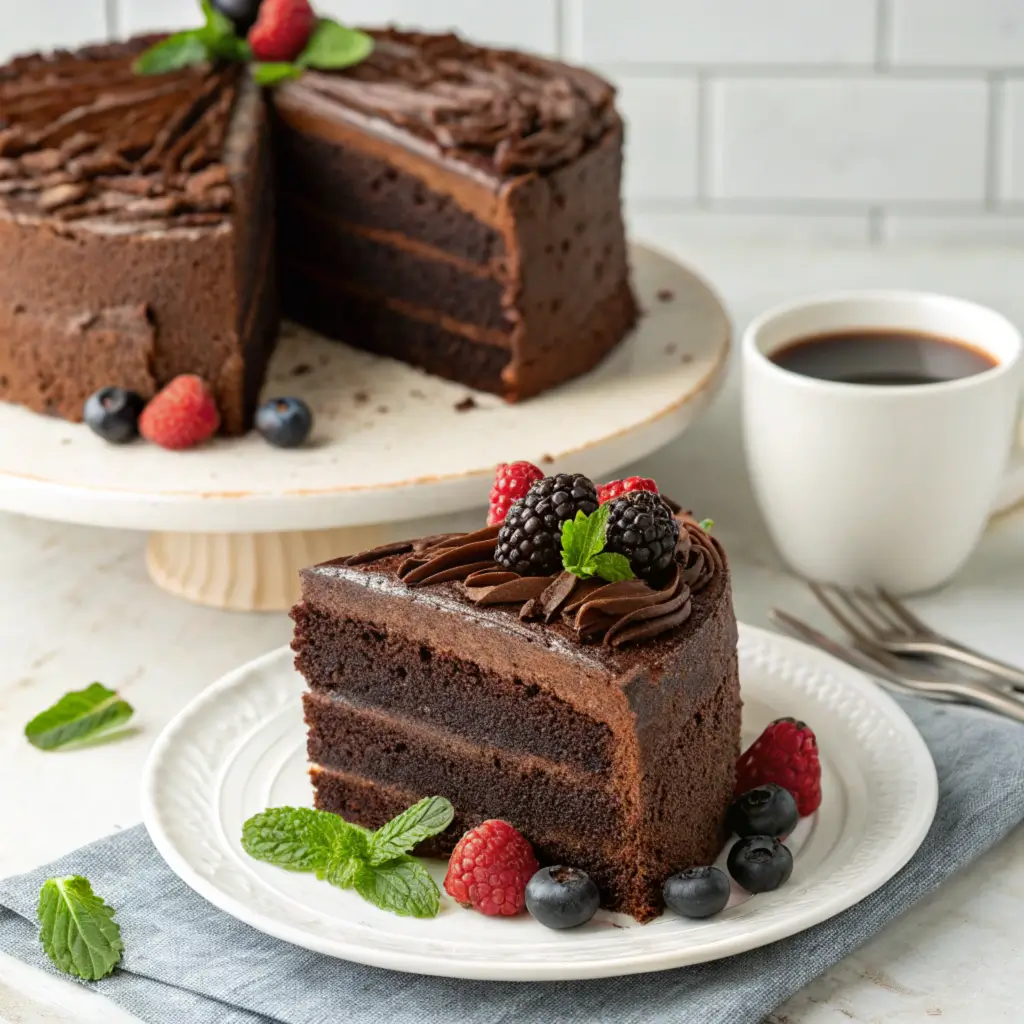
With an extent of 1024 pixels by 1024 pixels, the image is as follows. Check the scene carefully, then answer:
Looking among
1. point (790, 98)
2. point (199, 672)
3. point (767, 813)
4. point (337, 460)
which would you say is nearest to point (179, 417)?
point (337, 460)

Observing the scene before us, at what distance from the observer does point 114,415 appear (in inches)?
111

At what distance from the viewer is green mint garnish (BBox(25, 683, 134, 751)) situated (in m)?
2.48

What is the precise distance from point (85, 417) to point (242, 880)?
3.65 feet

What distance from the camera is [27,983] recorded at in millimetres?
1978

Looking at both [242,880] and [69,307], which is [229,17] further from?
[242,880]

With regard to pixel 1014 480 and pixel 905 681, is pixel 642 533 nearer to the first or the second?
pixel 905 681

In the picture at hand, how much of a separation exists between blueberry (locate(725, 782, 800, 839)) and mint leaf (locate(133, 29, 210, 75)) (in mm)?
2060

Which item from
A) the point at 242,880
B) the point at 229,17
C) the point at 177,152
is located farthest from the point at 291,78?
the point at 242,880

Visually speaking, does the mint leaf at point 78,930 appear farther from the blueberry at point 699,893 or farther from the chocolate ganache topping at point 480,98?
the chocolate ganache topping at point 480,98

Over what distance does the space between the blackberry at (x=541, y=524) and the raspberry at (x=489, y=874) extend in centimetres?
31

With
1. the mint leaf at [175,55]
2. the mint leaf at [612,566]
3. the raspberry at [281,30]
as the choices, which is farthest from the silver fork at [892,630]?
the mint leaf at [175,55]

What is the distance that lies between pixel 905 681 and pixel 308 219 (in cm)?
164

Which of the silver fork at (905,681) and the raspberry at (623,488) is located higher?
the raspberry at (623,488)

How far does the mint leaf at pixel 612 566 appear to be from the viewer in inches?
79.4
